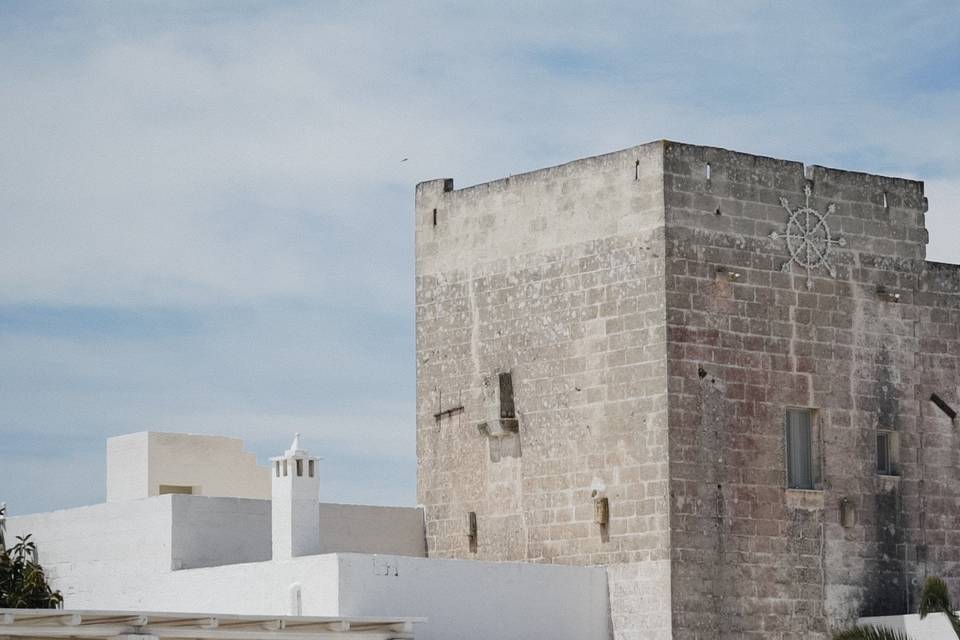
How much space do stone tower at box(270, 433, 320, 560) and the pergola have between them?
210cm

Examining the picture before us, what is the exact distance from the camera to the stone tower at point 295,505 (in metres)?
24.4

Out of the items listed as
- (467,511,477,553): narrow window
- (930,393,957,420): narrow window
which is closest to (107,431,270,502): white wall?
(467,511,477,553): narrow window

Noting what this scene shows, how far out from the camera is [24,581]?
2781cm

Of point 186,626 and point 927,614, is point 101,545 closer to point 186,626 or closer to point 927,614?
point 186,626

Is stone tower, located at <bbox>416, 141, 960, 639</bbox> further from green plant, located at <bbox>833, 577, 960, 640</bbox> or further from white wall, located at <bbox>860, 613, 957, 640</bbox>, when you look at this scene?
green plant, located at <bbox>833, 577, 960, 640</bbox>

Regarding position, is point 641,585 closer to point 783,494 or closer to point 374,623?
point 783,494

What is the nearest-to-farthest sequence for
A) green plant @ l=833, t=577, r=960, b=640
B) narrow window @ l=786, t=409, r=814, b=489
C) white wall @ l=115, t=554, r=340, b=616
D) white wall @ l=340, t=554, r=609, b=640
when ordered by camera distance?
white wall @ l=115, t=554, r=340, b=616 < white wall @ l=340, t=554, r=609, b=640 < green plant @ l=833, t=577, r=960, b=640 < narrow window @ l=786, t=409, r=814, b=489

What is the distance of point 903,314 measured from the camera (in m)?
27.2

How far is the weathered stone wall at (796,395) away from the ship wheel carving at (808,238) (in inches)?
2.3

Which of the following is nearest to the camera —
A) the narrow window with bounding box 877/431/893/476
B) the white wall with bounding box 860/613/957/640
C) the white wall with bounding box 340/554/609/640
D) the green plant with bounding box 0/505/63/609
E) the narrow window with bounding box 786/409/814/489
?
the white wall with bounding box 340/554/609/640

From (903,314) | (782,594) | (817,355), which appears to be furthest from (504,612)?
(903,314)

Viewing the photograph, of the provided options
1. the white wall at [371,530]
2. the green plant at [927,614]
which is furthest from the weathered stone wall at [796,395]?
the white wall at [371,530]

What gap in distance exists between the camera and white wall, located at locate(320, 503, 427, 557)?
2745 centimetres

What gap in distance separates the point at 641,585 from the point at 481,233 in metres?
5.50
